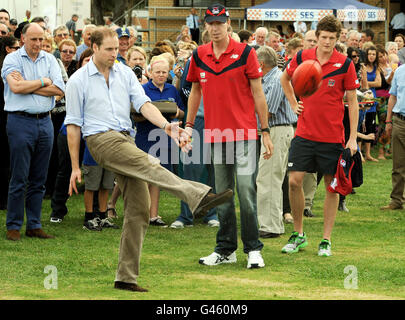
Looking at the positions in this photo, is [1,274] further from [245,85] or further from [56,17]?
[56,17]

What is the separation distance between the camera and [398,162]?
13273 millimetres

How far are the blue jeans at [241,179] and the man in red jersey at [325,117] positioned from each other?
2.96ft

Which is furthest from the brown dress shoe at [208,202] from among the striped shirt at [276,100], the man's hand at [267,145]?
the striped shirt at [276,100]

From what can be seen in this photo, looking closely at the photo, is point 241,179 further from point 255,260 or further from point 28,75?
point 28,75

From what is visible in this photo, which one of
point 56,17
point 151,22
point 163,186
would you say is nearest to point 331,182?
point 163,186

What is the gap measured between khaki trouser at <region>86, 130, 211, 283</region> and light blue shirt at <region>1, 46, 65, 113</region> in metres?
2.68

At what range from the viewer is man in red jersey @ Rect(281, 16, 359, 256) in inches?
351

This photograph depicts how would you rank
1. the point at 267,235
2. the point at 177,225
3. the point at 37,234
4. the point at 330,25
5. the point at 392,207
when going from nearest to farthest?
the point at 330,25 < the point at 37,234 < the point at 267,235 < the point at 177,225 < the point at 392,207

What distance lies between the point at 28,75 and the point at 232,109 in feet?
9.76

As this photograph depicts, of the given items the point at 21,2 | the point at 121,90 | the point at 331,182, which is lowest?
the point at 331,182

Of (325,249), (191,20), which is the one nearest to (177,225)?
(325,249)

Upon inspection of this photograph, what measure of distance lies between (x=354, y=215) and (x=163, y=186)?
6075 millimetres

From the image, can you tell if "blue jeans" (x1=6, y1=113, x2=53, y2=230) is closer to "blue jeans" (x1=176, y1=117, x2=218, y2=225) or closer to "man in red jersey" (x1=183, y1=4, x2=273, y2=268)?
"blue jeans" (x1=176, y1=117, x2=218, y2=225)

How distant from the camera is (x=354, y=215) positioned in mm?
12391
